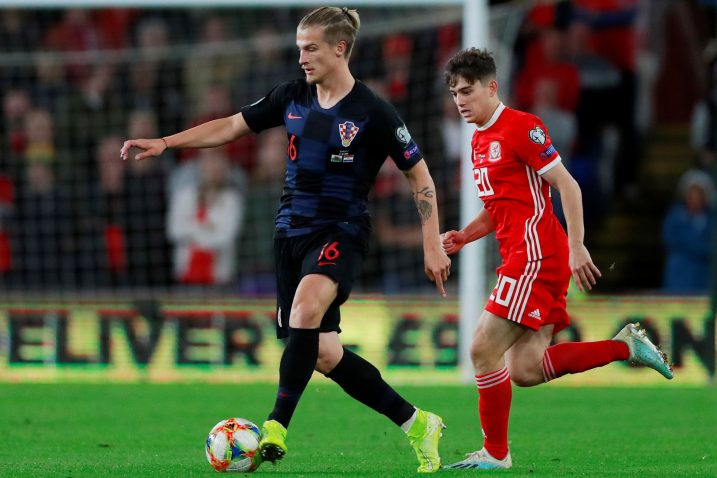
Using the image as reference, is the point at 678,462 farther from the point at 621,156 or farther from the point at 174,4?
the point at 621,156

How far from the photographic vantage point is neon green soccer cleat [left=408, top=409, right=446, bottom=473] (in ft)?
22.1

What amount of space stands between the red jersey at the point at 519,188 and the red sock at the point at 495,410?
54 centimetres

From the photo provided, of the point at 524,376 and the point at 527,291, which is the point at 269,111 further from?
the point at 524,376

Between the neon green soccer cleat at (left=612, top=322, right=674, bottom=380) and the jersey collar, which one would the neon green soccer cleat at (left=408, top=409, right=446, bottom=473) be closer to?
the neon green soccer cleat at (left=612, top=322, right=674, bottom=380)

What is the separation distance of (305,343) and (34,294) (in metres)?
8.43

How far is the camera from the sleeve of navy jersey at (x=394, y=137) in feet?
22.3

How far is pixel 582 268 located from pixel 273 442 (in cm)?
157

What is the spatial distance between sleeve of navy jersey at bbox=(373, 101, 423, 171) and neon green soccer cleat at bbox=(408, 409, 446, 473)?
1177mm

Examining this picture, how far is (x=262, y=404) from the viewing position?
1080 centimetres

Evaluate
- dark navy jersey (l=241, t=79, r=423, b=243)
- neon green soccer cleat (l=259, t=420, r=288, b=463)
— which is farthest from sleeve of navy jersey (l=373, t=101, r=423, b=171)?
neon green soccer cleat (l=259, t=420, r=288, b=463)

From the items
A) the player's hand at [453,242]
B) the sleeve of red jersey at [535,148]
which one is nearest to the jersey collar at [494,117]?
the sleeve of red jersey at [535,148]

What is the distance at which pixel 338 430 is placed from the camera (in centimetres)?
904

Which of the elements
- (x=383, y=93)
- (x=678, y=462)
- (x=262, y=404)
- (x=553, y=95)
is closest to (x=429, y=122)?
(x=383, y=93)

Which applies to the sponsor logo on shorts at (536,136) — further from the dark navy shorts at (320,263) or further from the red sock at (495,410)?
the red sock at (495,410)
